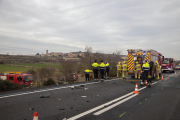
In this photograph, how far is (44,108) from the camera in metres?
5.68

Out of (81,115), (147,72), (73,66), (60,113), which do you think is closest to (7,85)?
(60,113)

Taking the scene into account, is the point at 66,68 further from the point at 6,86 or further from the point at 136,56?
the point at 6,86

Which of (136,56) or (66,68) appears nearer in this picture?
(136,56)

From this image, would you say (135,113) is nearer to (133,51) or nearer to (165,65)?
(133,51)

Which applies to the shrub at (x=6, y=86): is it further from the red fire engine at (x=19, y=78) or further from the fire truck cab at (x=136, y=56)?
the red fire engine at (x=19, y=78)

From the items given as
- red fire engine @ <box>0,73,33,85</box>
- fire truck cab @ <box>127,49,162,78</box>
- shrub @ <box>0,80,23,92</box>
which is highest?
fire truck cab @ <box>127,49,162,78</box>

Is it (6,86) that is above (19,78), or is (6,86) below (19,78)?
above

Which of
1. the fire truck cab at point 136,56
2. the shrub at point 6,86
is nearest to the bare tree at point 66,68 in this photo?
the fire truck cab at point 136,56

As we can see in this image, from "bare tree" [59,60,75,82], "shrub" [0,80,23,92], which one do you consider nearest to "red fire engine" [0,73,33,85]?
"bare tree" [59,60,75,82]

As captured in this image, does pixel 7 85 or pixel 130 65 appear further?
pixel 130 65

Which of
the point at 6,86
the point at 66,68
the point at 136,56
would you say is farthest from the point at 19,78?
the point at 136,56

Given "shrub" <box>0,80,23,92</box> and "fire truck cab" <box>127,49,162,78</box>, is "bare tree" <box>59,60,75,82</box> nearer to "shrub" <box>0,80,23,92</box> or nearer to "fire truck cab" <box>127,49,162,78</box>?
"fire truck cab" <box>127,49,162,78</box>

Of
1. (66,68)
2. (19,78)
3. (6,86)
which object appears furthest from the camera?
(66,68)

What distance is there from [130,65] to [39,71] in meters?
20.8
